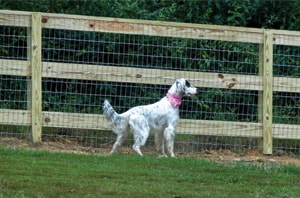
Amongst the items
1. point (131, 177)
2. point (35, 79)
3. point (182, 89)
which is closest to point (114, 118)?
point (182, 89)

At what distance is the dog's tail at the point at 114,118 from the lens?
10.8 m

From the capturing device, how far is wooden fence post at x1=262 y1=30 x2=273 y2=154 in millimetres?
11688

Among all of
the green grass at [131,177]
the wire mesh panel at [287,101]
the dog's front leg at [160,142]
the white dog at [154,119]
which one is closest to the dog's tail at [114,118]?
the white dog at [154,119]

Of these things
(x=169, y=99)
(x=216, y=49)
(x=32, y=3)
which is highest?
(x=32, y=3)

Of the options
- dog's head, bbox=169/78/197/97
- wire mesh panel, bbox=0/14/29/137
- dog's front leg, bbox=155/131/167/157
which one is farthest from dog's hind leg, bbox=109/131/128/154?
wire mesh panel, bbox=0/14/29/137

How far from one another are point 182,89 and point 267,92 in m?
1.42

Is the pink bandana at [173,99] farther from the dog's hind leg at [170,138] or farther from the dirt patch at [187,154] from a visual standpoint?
the dirt patch at [187,154]

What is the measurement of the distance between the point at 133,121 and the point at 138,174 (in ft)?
7.94

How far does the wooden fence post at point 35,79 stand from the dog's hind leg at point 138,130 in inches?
55.5

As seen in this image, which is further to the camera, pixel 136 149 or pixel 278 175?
pixel 136 149

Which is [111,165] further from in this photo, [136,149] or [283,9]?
[283,9]

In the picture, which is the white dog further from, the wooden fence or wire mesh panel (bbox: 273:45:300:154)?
wire mesh panel (bbox: 273:45:300:154)

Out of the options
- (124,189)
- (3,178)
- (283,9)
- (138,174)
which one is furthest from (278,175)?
(283,9)

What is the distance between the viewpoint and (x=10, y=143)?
11.0 meters
